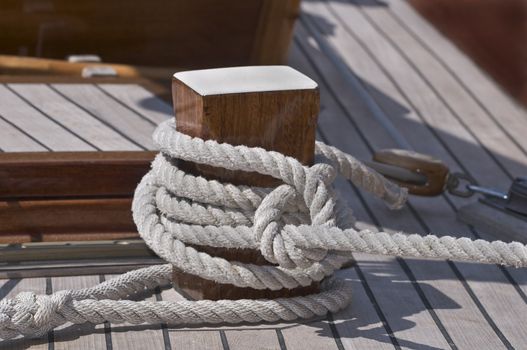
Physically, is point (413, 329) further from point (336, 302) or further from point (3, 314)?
point (3, 314)

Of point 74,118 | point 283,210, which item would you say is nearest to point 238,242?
point 283,210

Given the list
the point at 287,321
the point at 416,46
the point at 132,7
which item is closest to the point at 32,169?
the point at 287,321

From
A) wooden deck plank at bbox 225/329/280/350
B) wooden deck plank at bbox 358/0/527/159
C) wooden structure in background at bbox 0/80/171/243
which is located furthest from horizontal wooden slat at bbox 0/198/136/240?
wooden deck plank at bbox 358/0/527/159

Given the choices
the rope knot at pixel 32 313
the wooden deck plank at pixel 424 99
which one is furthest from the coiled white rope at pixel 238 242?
the wooden deck plank at pixel 424 99

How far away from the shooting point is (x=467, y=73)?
13.0 feet

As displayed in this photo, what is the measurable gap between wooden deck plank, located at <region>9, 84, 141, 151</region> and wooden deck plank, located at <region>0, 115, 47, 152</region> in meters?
0.12

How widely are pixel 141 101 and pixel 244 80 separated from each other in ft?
2.87

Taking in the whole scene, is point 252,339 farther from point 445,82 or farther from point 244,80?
point 445,82

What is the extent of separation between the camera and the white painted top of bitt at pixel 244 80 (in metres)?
1.90

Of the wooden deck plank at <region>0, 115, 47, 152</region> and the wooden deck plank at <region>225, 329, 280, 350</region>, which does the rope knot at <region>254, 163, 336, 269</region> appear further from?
the wooden deck plank at <region>0, 115, 47, 152</region>

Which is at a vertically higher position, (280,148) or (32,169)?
(280,148)

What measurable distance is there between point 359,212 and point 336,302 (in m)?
0.66

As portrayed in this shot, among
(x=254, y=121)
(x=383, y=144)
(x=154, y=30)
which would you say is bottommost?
(x=383, y=144)

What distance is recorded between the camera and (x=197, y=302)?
6.34 ft
